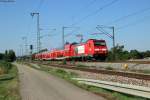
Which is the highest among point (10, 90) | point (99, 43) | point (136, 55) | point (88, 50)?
point (99, 43)

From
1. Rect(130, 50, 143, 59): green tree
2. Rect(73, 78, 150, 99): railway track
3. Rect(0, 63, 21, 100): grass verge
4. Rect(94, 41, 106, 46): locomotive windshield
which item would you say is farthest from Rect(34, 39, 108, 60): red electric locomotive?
Rect(73, 78, 150, 99): railway track

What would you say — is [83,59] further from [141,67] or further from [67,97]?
[67,97]

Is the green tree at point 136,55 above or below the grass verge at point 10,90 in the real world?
above

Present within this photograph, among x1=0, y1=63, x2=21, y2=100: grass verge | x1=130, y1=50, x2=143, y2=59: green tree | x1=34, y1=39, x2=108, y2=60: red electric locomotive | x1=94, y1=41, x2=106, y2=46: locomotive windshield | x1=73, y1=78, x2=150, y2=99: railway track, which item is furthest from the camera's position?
x1=130, y1=50, x2=143, y2=59: green tree

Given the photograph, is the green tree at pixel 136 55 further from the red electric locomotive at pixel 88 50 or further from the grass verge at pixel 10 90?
the grass verge at pixel 10 90

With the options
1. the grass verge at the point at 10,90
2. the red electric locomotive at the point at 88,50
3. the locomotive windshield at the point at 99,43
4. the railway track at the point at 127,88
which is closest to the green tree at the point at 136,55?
the red electric locomotive at the point at 88,50

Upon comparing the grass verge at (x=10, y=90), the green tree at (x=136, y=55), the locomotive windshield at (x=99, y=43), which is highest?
the locomotive windshield at (x=99, y=43)

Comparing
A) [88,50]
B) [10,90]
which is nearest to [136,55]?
[88,50]

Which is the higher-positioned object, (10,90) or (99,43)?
(99,43)

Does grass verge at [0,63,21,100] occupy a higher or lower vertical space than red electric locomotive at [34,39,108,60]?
lower

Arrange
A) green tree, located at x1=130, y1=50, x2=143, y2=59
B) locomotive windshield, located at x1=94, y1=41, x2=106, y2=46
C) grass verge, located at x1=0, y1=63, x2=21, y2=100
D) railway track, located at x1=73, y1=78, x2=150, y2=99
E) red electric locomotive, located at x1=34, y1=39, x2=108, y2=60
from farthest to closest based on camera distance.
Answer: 1. green tree, located at x1=130, y1=50, x2=143, y2=59
2. locomotive windshield, located at x1=94, y1=41, x2=106, y2=46
3. red electric locomotive, located at x1=34, y1=39, x2=108, y2=60
4. grass verge, located at x1=0, y1=63, x2=21, y2=100
5. railway track, located at x1=73, y1=78, x2=150, y2=99

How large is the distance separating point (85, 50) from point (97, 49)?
436cm

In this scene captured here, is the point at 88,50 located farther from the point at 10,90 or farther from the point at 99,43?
the point at 10,90

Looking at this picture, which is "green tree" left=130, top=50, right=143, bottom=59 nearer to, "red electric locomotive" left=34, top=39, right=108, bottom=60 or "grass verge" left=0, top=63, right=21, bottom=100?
"red electric locomotive" left=34, top=39, right=108, bottom=60
